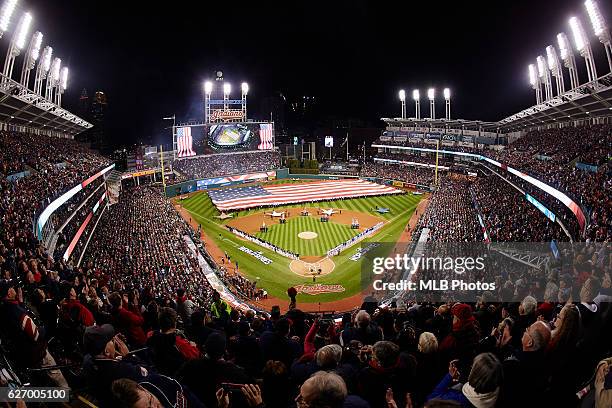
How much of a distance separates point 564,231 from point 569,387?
22.0 metres

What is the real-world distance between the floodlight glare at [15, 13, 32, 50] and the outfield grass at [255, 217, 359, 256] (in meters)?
23.9

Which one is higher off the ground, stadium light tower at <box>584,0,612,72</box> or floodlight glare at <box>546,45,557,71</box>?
floodlight glare at <box>546,45,557,71</box>

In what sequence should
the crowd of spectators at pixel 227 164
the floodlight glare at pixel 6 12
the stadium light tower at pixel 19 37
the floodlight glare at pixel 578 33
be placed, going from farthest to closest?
the crowd of spectators at pixel 227 164 → the floodlight glare at pixel 578 33 → the stadium light tower at pixel 19 37 → the floodlight glare at pixel 6 12

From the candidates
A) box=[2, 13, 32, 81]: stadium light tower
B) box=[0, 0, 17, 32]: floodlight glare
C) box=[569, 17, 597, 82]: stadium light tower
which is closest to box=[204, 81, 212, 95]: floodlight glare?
box=[2, 13, 32, 81]: stadium light tower

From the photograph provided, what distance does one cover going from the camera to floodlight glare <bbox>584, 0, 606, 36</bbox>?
25.1 m

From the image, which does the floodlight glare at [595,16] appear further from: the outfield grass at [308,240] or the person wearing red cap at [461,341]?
the person wearing red cap at [461,341]

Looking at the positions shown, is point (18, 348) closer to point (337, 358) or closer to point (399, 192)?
point (337, 358)

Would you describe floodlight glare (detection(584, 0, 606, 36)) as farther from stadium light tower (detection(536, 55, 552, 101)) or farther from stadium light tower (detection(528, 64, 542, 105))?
stadium light tower (detection(528, 64, 542, 105))

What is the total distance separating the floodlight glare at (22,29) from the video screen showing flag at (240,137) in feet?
142

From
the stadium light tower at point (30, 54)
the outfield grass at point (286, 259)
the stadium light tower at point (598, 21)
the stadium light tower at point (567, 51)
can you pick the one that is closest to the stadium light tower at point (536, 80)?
the stadium light tower at point (567, 51)

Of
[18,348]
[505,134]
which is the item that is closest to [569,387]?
[18,348]

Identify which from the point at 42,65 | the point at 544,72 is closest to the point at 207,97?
the point at 42,65

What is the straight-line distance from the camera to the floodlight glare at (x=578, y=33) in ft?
94.1

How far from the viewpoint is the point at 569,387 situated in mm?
4016
